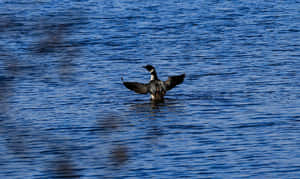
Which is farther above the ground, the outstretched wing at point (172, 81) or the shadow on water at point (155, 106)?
the outstretched wing at point (172, 81)

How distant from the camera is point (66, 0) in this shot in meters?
48.3

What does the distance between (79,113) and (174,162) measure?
5549mm

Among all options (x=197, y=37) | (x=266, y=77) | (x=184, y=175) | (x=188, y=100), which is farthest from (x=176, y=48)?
(x=184, y=175)

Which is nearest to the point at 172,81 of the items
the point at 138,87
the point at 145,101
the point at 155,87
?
the point at 155,87

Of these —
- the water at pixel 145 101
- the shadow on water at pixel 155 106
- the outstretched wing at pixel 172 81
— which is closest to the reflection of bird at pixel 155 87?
the outstretched wing at pixel 172 81

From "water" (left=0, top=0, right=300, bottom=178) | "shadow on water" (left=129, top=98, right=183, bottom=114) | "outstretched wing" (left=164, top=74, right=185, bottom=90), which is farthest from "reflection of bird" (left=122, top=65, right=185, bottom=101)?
"water" (left=0, top=0, right=300, bottom=178)

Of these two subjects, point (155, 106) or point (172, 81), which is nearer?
point (155, 106)

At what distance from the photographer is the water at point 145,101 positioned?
14.9ft

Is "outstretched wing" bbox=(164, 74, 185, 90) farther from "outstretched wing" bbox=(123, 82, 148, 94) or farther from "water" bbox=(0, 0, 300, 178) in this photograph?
"outstretched wing" bbox=(123, 82, 148, 94)

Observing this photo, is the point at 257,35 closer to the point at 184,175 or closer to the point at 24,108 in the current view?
the point at 24,108

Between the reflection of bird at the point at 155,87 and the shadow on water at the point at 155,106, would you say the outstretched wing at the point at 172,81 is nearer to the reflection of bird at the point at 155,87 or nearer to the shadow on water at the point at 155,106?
the reflection of bird at the point at 155,87

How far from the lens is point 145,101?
20.1m

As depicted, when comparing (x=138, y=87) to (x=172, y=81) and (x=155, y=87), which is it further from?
(x=172, y=81)

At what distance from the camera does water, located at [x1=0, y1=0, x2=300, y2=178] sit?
4.54m
